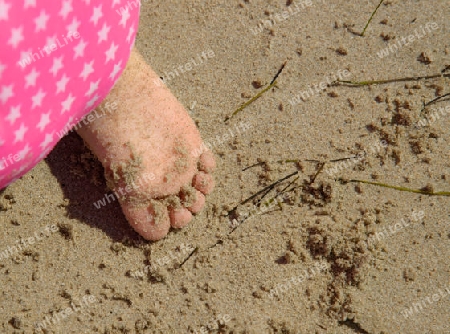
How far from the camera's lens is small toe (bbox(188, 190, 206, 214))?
1646 mm

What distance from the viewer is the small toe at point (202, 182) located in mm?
1648

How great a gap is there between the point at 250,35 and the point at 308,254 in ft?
2.83

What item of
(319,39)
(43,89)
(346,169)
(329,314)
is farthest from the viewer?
(319,39)

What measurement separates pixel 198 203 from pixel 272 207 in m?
0.26

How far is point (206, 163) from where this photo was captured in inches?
65.4

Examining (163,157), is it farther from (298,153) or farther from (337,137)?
(337,137)

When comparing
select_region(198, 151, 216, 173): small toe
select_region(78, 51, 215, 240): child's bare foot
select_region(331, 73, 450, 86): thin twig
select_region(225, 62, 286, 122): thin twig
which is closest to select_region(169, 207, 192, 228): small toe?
select_region(78, 51, 215, 240): child's bare foot

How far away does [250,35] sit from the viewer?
185cm

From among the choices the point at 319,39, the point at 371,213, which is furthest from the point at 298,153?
the point at 319,39

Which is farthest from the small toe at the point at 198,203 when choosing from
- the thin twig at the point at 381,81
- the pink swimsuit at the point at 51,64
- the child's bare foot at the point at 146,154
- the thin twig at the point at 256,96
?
the thin twig at the point at 381,81

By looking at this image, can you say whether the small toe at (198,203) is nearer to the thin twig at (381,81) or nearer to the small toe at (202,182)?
the small toe at (202,182)

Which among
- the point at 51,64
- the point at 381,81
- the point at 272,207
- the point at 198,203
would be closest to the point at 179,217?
the point at 198,203

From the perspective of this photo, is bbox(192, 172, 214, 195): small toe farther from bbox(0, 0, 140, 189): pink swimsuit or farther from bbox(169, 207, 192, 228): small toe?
bbox(0, 0, 140, 189): pink swimsuit

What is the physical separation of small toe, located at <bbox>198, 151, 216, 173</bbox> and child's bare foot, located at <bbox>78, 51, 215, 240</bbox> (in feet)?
0.07
